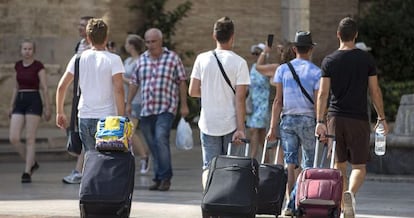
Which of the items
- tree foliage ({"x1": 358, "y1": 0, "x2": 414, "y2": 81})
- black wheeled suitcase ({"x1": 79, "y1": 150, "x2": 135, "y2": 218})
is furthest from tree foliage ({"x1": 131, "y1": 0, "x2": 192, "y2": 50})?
black wheeled suitcase ({"x1": 79, "y1": 150, "x2": 135, "y2": 218})

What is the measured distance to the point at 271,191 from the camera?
37.2 ft

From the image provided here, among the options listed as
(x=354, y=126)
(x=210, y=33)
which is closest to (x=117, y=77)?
(x=354, y=126)

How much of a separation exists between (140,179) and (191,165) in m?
2.29

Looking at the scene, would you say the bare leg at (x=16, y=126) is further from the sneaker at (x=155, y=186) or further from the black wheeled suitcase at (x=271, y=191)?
the black wheeled suitcase at (x=271, y=191)

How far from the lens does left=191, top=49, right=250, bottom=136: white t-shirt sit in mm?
11680

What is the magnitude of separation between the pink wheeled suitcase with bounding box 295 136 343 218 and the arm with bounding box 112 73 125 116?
83.2 inches

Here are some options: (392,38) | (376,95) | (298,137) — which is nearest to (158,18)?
(392,38)

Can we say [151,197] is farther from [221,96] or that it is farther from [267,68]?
[221,96]

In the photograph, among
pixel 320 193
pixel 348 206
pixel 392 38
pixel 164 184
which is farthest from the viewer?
pixel 392 38

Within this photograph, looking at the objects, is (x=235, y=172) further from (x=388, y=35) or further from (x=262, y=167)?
(x=388, y=35)

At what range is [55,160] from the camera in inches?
733

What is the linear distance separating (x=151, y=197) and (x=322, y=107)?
3.30 metres

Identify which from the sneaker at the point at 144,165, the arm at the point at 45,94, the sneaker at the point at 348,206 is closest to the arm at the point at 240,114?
the sneaker at the point at 348,206

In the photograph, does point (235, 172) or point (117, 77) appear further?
point (117, 77)
